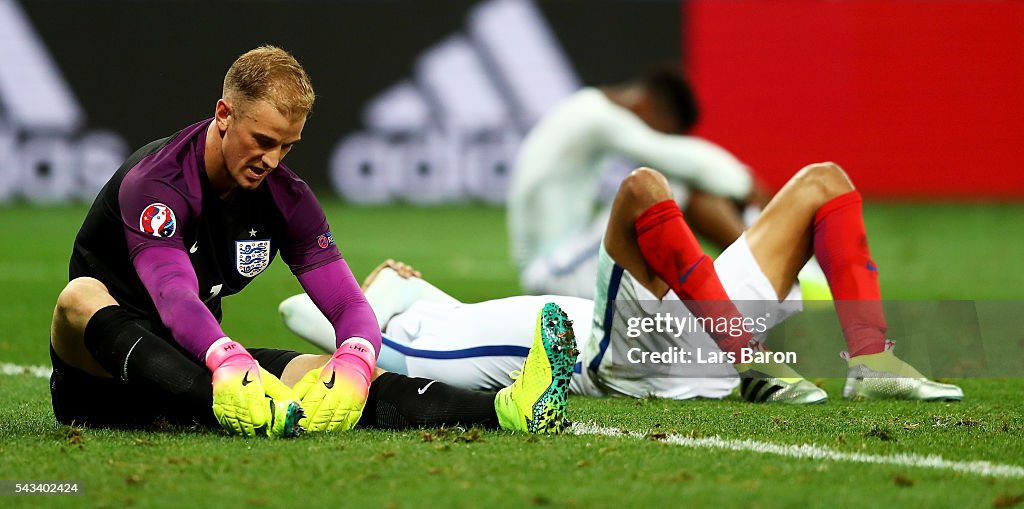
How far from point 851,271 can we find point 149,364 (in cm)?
231

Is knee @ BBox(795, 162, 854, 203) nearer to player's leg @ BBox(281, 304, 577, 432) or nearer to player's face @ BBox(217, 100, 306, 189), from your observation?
player's leg @ BBox(281, 304, 577, 432)

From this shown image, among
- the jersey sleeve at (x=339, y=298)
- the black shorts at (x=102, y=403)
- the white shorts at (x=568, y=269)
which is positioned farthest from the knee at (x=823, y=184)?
the black shorts at (x=102, y=403)

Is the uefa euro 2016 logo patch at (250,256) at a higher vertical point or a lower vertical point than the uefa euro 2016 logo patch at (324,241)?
lower

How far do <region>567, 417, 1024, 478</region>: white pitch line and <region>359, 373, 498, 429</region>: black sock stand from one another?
10.8 inches

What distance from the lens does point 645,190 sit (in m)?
4.38

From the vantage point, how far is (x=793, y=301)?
4.65 metres

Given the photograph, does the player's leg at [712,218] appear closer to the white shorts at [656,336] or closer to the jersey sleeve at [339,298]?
the white shorts at [656,336]

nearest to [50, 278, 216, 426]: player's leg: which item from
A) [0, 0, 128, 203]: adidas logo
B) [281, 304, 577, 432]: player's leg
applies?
[281, 304, 577, 432]: player's leg

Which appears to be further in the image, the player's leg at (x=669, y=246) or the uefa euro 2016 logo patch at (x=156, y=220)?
the player's leg at (x=669, y=246)

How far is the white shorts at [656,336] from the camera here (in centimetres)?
445

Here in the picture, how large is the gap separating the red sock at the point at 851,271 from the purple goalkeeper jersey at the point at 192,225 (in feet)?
5.58

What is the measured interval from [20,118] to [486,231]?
18.4ft

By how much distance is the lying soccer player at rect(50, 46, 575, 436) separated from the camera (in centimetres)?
349

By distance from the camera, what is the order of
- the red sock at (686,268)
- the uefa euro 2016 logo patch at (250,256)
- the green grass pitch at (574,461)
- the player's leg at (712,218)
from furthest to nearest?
1. the player's leg at (712,218)
2. the red sock at (686,268)
3. the uefa euro 2016 logo patch at (250,256)
4. the green grass pitch at (574,461)
